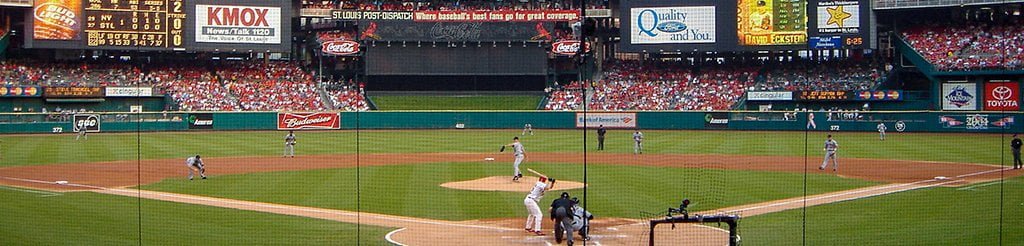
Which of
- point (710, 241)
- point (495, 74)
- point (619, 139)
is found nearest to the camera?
point (710, 241)

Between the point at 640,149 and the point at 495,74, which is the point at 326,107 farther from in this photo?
the point at 640,149

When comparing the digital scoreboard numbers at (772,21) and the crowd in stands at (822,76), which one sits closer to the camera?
the digital scoreboard numbers at (772,21)

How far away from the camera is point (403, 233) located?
17.3 m

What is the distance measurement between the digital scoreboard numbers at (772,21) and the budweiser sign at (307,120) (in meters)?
22.6

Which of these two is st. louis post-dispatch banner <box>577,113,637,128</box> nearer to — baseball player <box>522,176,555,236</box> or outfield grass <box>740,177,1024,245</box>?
outfield grass <box>740,177,1024,245</box>

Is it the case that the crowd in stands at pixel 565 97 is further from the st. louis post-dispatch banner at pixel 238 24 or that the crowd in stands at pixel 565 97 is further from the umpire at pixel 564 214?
the umpire at pixel 564 214

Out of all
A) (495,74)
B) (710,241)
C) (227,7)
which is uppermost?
(227,7)

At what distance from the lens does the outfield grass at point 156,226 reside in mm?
16344

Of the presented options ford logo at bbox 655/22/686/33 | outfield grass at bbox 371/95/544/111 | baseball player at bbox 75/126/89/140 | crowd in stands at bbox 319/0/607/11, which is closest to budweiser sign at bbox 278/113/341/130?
outfield grass at bbox 371/95/544/111

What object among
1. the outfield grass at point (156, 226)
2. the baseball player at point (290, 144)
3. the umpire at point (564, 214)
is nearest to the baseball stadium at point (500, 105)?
the baseball player at point (290, 144)

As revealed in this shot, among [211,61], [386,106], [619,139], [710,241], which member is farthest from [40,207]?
[211,61]

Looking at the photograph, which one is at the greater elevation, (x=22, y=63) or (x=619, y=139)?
(x=22, y=63)

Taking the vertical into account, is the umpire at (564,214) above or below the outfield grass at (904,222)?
above

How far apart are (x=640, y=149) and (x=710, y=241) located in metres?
21.6
